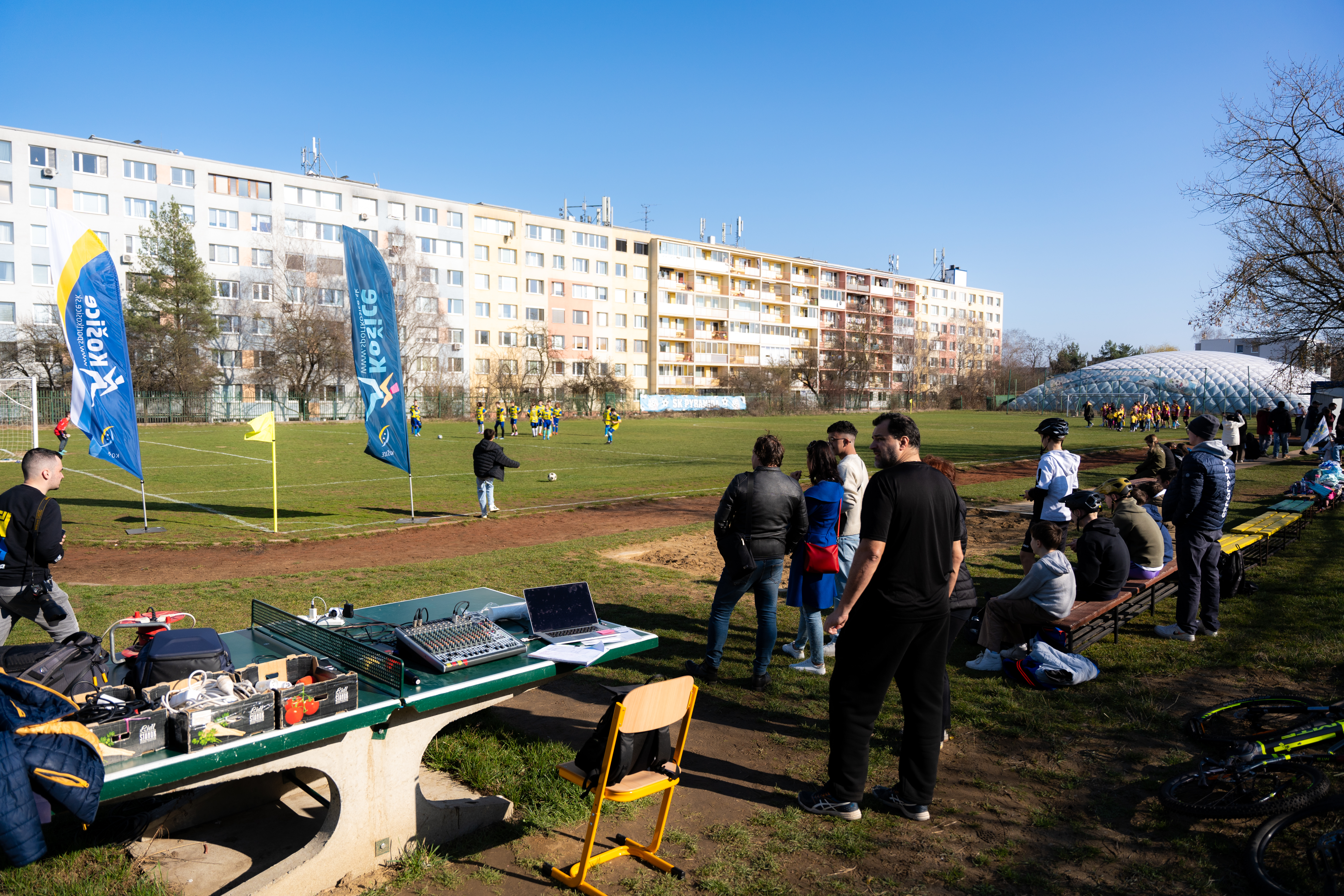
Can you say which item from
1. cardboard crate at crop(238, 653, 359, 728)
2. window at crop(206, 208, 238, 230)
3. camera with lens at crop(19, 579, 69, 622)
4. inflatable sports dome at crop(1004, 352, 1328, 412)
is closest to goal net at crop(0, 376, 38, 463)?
window at crop(206, 208, 238, 230)

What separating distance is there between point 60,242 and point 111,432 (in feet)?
8.78

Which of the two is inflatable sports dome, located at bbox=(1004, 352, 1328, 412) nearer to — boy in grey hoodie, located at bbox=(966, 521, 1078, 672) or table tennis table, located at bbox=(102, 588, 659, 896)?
boy in grey hoodie, located at bbox=(966, 521, 1078, 672)

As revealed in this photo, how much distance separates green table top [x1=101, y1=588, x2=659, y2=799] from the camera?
3.08 m

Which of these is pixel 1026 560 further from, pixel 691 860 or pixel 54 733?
pixel 54 733

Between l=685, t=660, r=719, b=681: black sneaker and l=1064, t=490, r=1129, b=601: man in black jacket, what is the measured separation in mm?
3571

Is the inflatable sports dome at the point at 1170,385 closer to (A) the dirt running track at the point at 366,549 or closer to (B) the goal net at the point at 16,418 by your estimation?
(A) the dirt running track at the point at 366,549

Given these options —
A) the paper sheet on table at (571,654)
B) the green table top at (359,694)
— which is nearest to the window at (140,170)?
the green table top at (359,694)

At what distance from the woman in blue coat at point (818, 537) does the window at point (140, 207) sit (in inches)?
2675

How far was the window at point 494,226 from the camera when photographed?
250ft

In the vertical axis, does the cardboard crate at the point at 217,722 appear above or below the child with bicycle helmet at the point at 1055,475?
below

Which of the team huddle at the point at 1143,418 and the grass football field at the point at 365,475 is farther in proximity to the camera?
the team huddle at the point at 1143,418

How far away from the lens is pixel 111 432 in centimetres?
1153

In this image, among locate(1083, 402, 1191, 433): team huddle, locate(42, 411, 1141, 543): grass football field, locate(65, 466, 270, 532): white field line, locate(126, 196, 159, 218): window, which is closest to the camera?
locate(65, 466, 270, 532): white field line

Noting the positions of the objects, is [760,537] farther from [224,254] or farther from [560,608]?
[224,254]
